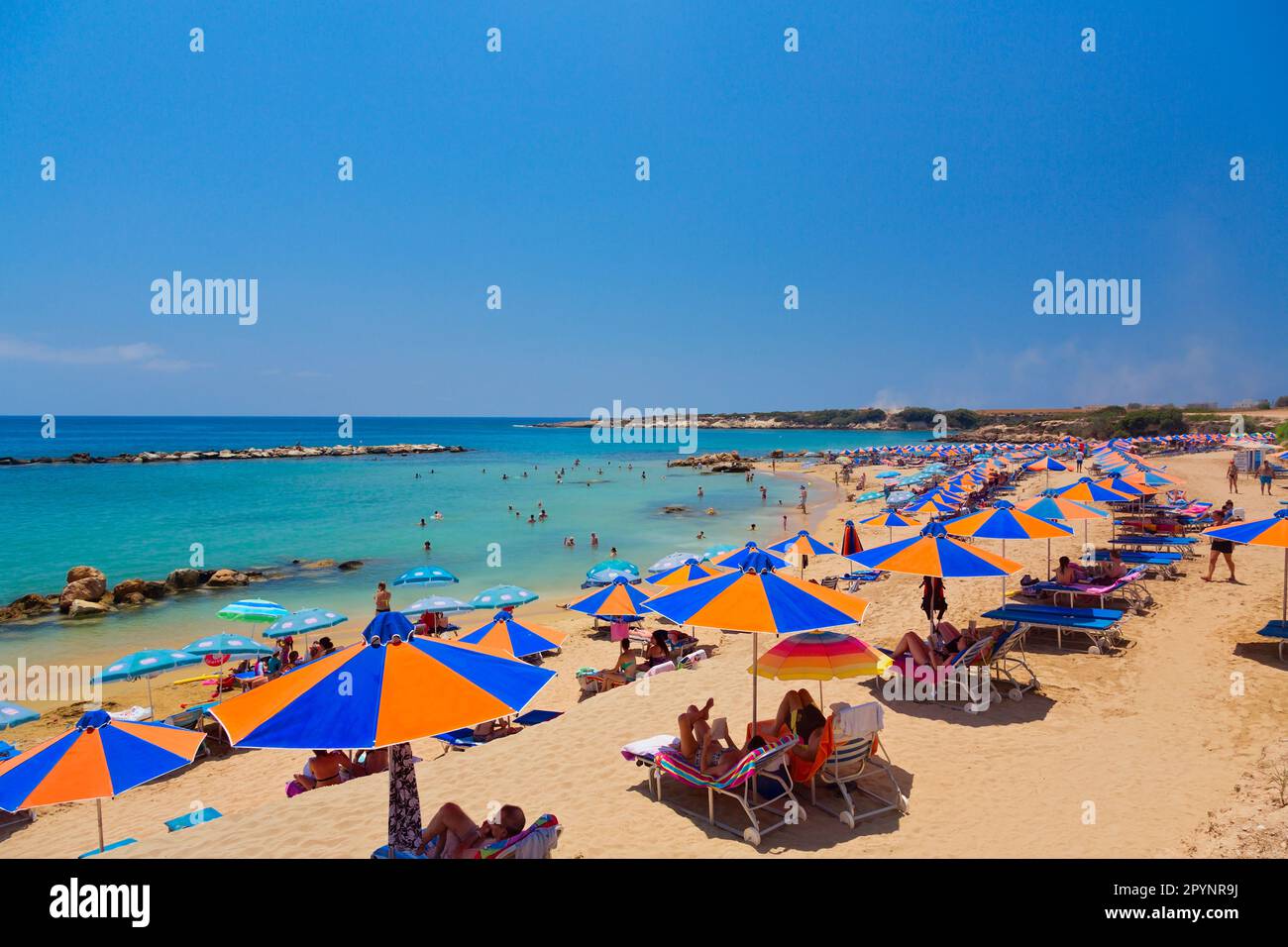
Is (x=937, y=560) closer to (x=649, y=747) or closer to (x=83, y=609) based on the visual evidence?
(x=649, y=747)

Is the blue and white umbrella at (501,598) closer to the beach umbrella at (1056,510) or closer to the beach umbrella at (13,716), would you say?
the beach umbrella at (13,716)

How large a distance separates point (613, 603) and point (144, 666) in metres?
7.46

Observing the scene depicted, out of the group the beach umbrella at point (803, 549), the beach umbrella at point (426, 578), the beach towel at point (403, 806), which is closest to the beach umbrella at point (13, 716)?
the beach umbrella at point (426, 578)

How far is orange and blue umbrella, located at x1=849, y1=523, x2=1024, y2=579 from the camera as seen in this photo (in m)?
7.75

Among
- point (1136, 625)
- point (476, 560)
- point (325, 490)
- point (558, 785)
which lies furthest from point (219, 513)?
point (1136, 625)

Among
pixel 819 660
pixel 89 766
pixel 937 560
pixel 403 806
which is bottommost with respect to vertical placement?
pixel 89 766

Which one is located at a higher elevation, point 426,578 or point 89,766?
point 89,766

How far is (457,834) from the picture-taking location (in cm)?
441

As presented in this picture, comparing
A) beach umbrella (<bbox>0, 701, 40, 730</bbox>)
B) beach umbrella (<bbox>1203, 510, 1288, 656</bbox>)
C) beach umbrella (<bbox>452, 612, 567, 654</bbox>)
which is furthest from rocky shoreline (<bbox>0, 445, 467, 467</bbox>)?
beach umbrella (<bbox>1203, 510, 1288, 656</bbox>)

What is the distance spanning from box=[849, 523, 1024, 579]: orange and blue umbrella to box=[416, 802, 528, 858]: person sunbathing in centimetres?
506

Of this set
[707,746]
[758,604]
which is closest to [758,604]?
[758,604]

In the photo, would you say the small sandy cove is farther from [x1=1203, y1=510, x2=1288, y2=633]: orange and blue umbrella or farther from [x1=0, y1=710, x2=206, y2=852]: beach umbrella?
[x1=1203, y1=510, x2=1288, y2=633]: orange and blue umbrella

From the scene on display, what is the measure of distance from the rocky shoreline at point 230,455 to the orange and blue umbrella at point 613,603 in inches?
3238
